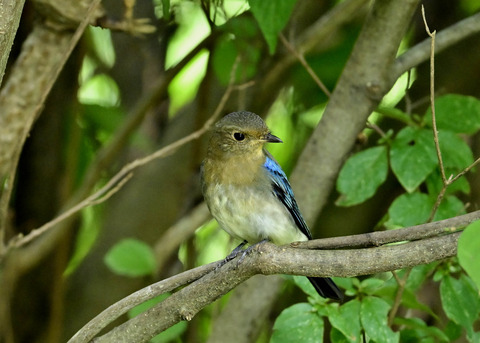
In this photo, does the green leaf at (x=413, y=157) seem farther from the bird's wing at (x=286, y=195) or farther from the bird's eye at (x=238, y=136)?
the bird's eye at (x=238, y=136)

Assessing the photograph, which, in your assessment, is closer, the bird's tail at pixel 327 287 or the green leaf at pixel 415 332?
the green leaf at pixel 415 332

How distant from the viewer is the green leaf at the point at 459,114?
12.2 ft

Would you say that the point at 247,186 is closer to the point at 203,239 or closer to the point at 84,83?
the point at 203,239

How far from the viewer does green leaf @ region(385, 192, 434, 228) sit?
3.54m

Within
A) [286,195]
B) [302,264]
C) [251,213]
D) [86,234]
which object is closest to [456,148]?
[286,195]

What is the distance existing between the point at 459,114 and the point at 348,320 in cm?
118

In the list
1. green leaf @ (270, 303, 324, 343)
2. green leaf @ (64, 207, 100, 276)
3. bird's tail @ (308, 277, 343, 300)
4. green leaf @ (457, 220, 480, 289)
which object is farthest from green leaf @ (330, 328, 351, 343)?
green leaf @ (64, 207, 100, 276)

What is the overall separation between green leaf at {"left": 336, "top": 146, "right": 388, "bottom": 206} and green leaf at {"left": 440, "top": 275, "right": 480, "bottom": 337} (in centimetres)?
56

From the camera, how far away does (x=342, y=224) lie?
514cm

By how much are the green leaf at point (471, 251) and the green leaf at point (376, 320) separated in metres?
1.22

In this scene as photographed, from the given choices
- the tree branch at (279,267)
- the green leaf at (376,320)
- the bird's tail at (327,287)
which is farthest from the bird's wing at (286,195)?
the tree branch at (279,267)

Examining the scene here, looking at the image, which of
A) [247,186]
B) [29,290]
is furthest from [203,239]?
[247,186]

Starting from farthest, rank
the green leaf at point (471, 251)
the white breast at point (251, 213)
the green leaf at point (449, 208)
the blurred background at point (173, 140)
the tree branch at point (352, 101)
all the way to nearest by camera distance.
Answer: the blurred background at point (173, 140) → the white breast at point (251, 213) → the tree branch at point (352, 101) → the green leaf at point (449, 208) → the green leaf at point (471, 251)

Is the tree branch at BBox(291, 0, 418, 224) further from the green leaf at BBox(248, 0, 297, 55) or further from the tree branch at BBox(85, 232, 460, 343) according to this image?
the tree branch at BBox(85, 232, 460, 343)
